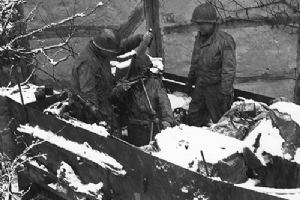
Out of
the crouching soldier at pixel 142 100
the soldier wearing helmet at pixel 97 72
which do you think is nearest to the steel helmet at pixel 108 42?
the soldier wearing helmet at pixel 97 72

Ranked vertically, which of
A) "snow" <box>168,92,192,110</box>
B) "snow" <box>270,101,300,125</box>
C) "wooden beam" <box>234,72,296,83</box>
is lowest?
"wooden beam" <box>234,72,296,83</box>

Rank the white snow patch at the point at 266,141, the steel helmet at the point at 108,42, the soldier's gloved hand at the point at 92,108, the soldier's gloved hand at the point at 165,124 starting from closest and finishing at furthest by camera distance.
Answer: the white snow patch at the point at 266,141 < the soldier's gloved hand at the point at 165,124 < the soldier's gloved hand at the point at 92,108 < the steel helmet at the point at 108,42

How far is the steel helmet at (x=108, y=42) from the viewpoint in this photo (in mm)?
5723

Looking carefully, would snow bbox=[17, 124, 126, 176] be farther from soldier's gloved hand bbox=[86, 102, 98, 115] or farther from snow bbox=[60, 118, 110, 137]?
soldier's gloved hand bbox=[86, 102, 98, 115]

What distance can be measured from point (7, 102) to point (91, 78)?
1.41 metres

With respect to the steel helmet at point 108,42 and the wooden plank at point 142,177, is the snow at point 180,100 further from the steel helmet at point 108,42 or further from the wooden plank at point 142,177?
the wooden plank at point 142,177

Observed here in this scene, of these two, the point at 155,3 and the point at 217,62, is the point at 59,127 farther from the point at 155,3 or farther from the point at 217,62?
the point at 155,3

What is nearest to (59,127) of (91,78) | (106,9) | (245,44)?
(91,78)

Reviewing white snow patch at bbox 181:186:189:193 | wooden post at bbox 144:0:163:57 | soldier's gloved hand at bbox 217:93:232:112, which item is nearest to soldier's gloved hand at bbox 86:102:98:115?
white snow patch at bbox 181:186:189:193

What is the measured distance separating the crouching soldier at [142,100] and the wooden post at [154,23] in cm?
379

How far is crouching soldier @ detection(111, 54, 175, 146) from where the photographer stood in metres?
5.73

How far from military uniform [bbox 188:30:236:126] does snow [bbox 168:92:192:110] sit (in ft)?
0.71

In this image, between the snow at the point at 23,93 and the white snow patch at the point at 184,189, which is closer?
the white snow patch at the point at 184,189

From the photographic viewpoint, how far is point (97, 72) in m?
5.88
